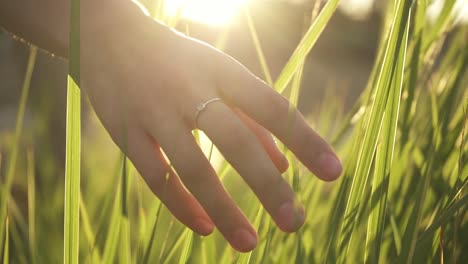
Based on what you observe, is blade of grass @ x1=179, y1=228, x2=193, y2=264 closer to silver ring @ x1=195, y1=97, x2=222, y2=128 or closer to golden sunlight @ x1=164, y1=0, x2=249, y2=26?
silver ring @ x1=195, y1=97, x2=222, y2=128

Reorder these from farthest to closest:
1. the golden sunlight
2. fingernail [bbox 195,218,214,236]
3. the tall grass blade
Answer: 1. the golden sunlight
2. fingernail [bbox 195,218,214,236]
3. the tall grass blade

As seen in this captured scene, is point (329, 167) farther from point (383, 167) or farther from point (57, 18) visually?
point (57, 18)

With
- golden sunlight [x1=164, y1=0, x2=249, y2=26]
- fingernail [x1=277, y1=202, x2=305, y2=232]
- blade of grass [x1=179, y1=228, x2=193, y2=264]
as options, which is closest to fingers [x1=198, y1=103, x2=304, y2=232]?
A: fingernail [x1=277, y1=202, x2=305, y2=232]

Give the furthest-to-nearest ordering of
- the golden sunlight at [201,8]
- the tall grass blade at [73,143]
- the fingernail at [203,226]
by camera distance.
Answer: the golden sunlight at [201,8] → the fingernail at [203,226] → the tall grass blade at [73,143]

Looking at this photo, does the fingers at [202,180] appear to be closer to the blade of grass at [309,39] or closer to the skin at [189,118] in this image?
the skin at [189,118]

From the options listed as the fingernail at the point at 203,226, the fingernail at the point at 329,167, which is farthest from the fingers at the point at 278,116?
the fingernail at the point at 203,226

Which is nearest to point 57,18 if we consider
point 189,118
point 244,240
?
point 189,118

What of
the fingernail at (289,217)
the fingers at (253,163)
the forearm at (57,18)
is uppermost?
the forearm at (57,18)
